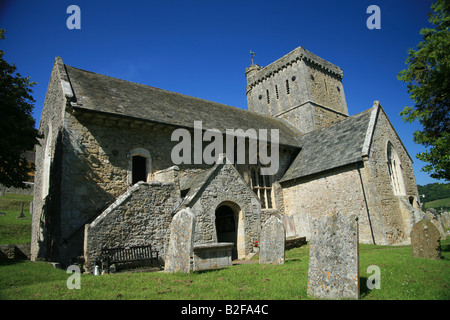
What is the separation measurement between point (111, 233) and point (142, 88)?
35.1ft

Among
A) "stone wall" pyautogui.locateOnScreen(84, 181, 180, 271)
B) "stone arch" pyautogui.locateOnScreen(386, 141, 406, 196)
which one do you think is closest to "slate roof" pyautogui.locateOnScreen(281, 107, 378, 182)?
"stone arch" pyautogui.locateOnScreen(386, 141, 406, 196)

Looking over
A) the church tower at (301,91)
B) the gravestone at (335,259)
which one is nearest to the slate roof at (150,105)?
the church tower at (301,91)

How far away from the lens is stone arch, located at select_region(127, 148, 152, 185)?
12.6 meters

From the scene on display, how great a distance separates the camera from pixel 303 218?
17109mm

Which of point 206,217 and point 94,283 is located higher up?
point 206,217

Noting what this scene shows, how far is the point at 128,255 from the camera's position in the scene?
384 inches

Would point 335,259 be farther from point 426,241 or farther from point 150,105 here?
point 150,105

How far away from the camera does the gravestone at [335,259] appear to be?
4820 millimetres

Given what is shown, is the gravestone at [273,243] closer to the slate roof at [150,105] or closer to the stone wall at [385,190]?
the slate roof at [150,105]

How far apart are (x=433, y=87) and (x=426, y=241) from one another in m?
7.85

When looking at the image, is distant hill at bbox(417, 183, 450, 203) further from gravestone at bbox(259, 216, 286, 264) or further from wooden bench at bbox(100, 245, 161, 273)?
wooden bench at bbox(100, 245, 161, 273)
